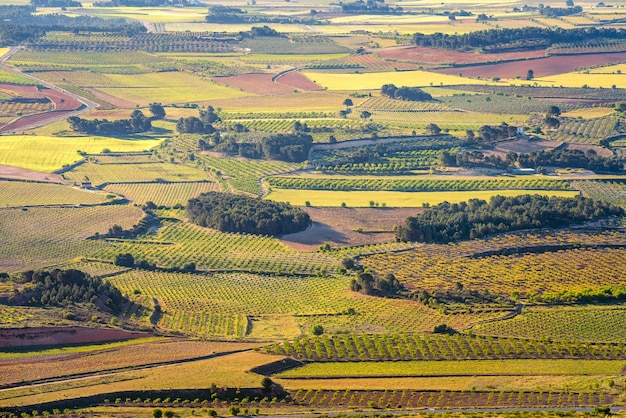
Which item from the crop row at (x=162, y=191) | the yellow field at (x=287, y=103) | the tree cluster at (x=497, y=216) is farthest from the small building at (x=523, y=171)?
the yellow field at (x=287, y=103)

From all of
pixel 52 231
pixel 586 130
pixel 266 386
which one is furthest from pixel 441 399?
pixel 586 130

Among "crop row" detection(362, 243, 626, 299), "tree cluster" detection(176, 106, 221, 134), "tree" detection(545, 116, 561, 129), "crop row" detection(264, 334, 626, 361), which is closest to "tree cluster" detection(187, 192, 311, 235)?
"crop row" detection(362, 243, 626, 299)

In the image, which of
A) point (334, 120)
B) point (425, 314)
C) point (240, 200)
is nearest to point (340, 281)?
point (425, 314)

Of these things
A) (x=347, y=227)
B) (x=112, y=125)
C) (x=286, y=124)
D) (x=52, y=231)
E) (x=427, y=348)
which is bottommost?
(x=52, y=231)

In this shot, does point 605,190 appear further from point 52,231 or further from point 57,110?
point 57,110

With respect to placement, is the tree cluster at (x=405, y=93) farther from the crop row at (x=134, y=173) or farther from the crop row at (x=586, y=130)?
the crop row at (x=134, y=173)

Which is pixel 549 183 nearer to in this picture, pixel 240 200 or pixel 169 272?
pixel 240 200

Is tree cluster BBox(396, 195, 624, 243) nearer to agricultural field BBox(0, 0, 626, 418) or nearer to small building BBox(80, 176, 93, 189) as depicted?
agricultural field BBox(0, 0, 626, 418)
